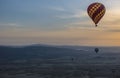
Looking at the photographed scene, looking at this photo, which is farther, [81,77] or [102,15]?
[81,77]

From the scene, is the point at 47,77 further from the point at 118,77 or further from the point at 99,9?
the point at 99,9

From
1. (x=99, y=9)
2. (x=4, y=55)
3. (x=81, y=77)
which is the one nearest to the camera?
(x=99, y=9)

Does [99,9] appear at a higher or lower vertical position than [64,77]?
higher

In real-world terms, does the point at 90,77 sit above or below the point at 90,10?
below

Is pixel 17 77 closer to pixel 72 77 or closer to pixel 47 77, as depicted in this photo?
pixel 47 77

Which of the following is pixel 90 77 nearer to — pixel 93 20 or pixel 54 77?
pixel 54 77

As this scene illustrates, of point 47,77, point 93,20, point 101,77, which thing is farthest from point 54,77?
point 93,20

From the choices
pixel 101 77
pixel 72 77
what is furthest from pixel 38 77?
pixel 101 77

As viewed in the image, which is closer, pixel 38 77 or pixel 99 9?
pixel 99 9

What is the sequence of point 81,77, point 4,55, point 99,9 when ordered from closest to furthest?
point 99,9 < point 81,77 < point 4,55
